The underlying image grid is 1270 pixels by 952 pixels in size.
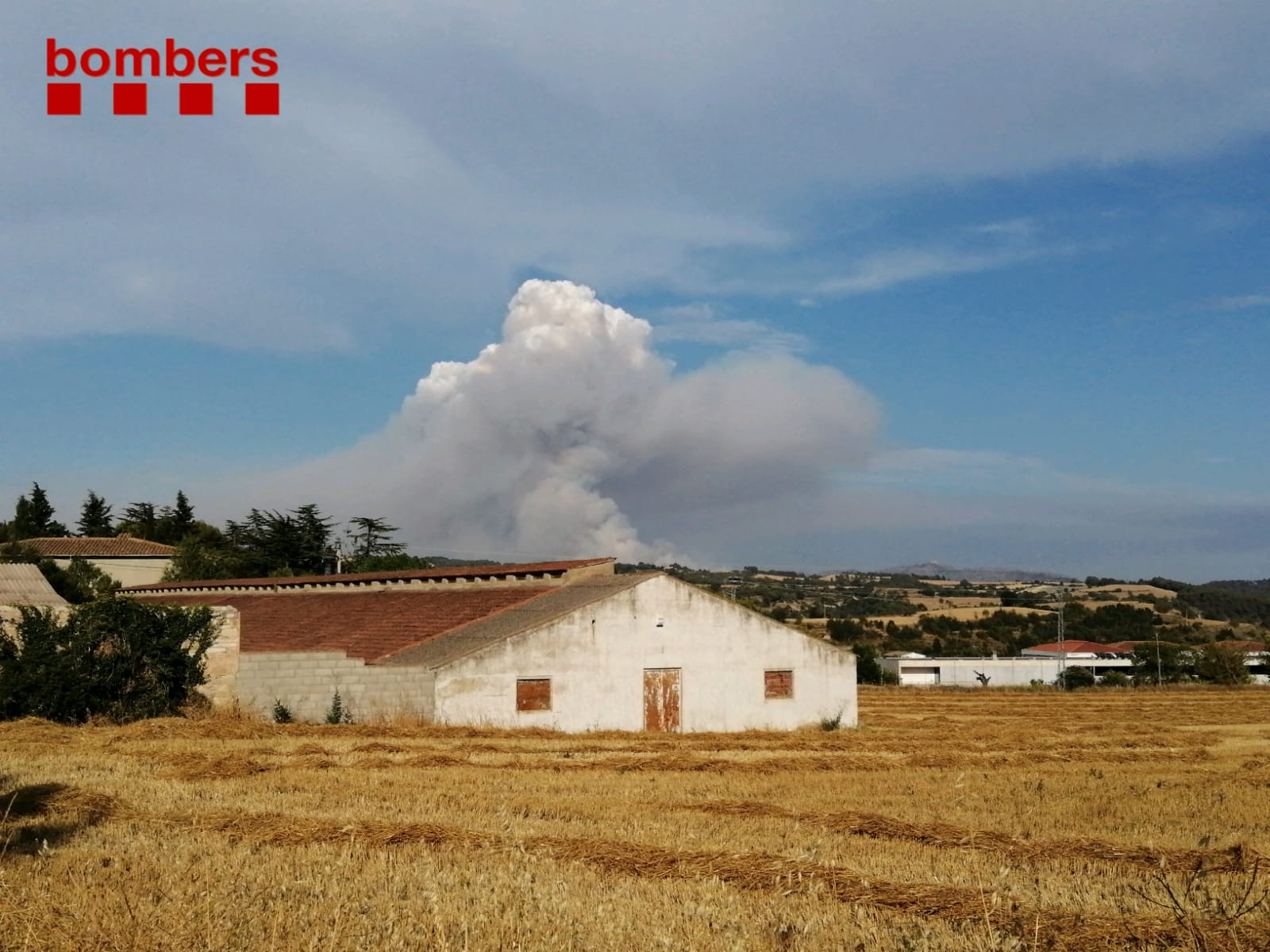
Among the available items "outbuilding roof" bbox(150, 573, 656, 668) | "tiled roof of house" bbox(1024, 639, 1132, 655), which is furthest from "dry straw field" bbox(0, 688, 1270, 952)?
"tiled roof of house" bbox(1024, 639, 1132, 655)

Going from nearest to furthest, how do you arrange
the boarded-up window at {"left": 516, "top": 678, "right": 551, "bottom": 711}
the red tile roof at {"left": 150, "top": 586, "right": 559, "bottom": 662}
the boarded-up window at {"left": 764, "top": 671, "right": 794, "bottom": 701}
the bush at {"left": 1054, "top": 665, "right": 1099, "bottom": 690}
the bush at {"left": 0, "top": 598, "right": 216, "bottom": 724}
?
the bush at {"left": 0, "top": 598, "right": 216, "bottom": 724}, the boarded-up window at {"left": 516, "top": 678, "right": 551, "bottom": 711}, the boarded-up window at {"left": 764, "top": 671, "right": 794, "bottom": 701}, the red tile roof at {"left": 150, "top": 586, "right": 559, "bottom": 662}, the bush at {"left": 1054, "top": 665, "right": 1099, "bottom": 690}

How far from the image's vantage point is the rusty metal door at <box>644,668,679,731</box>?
110 ft

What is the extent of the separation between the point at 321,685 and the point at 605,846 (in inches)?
797

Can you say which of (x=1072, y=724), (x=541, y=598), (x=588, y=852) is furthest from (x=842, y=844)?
(x=1072, y=724)

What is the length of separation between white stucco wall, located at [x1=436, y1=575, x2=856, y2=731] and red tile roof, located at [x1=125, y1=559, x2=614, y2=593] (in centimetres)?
607

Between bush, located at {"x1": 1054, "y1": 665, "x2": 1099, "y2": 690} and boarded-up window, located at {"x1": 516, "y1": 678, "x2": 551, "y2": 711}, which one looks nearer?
boarded-up window, located at {"x1": 516, "y1": 678, "x2": 551, "y2": 711}

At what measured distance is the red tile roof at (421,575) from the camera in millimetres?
40219

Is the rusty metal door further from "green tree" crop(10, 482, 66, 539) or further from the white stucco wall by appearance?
"green tree" crop(10, 482, 66, 539)

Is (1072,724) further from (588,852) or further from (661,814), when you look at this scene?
(588,852)

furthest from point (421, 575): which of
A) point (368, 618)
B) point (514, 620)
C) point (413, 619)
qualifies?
point (514, 620)

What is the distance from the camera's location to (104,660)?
29453mm

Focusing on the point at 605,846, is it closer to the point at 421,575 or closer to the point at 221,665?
the point at 221,665

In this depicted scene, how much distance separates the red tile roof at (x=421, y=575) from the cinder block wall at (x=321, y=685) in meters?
10.4

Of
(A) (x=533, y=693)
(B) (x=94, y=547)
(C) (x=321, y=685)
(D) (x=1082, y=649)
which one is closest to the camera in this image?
(C) (x=321, y=685)
